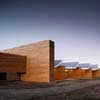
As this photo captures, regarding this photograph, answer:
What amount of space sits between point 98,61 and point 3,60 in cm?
2460

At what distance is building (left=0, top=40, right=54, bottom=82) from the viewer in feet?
28.0

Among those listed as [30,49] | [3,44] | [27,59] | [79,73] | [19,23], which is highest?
[19,23]

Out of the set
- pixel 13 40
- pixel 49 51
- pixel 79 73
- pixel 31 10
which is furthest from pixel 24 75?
pixel 79 73

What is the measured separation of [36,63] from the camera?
918cm

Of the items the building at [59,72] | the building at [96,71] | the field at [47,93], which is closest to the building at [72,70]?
the building at [59,72]

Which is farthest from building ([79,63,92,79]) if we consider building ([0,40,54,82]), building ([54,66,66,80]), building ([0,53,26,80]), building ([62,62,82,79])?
building ([0,53,26,80])

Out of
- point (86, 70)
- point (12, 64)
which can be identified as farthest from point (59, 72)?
point (12, 64)

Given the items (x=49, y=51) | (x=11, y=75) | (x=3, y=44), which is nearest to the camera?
(x=49, y=51)

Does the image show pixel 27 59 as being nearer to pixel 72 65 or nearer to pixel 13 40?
pixel 13 40

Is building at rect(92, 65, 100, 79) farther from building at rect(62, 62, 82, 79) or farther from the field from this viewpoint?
the field

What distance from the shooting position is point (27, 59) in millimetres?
9859

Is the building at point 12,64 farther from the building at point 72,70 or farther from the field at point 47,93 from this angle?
the building at point 72,70

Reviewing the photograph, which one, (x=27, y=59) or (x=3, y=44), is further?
Answer: (x=3, y=44)

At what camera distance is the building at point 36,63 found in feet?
28.0
